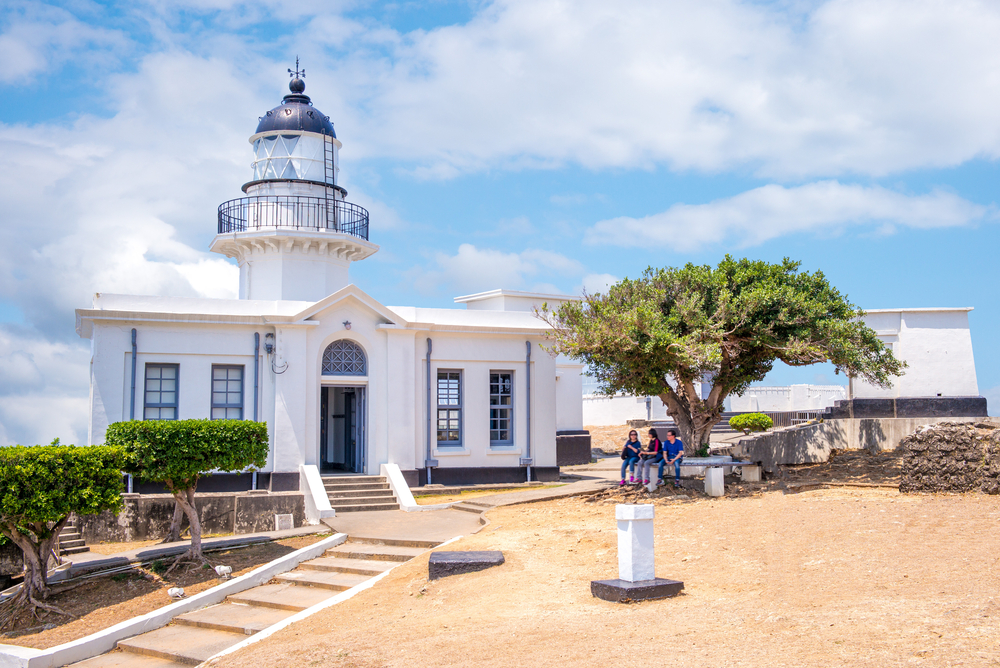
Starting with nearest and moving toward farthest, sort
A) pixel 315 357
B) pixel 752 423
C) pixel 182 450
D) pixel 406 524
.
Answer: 1. pixel 182 450
2. pixel 406 524
3. pixel 315 357
4. pixel 752 423

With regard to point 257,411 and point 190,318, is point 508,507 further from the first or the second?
point 190,318

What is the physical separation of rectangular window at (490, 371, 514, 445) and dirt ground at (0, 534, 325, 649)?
7279 mm

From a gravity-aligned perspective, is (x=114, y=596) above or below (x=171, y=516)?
below

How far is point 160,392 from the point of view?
17375 mm

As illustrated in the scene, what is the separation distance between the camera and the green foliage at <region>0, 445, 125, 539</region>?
1102 centimetres

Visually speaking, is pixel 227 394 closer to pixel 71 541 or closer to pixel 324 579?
pixel 71 541

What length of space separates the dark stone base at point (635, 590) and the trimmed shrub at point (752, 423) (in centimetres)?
2128

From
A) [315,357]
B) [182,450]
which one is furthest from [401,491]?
[182,450]

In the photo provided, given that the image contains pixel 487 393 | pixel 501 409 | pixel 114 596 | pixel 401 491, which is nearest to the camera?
pixel 114 596

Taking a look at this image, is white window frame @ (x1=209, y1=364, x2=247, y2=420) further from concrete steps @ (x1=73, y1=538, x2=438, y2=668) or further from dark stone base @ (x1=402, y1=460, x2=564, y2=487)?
concrete steps @ (x1=73, y1=538, x2=438, y2=668)

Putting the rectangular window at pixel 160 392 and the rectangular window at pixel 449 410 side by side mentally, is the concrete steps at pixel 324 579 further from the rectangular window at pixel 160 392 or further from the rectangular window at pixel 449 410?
the rectangular window at pixel 449 410

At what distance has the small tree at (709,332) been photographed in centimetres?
1541

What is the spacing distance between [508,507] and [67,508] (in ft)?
24.8

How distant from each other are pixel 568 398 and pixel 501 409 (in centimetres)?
758
